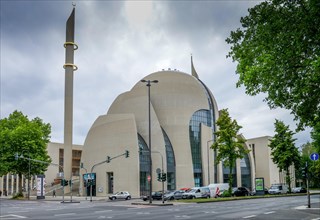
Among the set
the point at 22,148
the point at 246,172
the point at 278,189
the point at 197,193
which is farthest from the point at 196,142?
the point at 22,148

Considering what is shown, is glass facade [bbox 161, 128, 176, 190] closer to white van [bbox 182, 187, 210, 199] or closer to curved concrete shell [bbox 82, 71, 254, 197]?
curved concrete shell [bbox 82, 71, 254, 197]

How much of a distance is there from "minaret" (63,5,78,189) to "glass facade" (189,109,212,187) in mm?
25085

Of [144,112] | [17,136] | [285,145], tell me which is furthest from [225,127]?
[17,136]

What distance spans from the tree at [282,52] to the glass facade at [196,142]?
57573mm

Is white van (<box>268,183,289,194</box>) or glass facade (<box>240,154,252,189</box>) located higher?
glass facade (<box>240,154,252,189</box>)

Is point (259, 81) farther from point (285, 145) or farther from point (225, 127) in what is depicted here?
point (285, 145)

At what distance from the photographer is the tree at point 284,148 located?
62812 millimetres

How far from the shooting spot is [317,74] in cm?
1327

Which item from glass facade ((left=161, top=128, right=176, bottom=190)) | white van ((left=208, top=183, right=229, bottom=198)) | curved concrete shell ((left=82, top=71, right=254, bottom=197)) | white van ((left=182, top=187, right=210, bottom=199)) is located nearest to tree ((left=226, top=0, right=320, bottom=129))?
white van ((left=182, top=187, right=210, bottom=199))

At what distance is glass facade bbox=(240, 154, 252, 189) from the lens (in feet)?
273

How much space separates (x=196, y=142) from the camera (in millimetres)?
75312

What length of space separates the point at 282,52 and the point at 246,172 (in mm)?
73046

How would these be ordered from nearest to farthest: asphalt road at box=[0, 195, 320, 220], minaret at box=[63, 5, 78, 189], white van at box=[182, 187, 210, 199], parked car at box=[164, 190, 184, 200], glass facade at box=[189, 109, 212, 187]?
asphalt road at box=[0, 195, 320, 220], white van at box=[182, 187, 210, 199], parked car at box=[164, 190, 184, 200], glass facade at box=[189, 109, 212, 187], minaret at box=[63, 5, 78, 189]

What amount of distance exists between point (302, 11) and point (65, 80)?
67.5 meters
